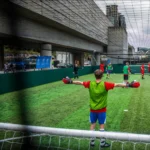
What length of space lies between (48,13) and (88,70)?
61.8ft

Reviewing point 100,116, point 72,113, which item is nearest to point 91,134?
point 100,116

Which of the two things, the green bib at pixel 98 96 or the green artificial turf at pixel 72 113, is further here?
the green artificial turf at pixel 72 113

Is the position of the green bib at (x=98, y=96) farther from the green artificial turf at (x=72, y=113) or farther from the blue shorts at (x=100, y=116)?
the green artificial turf at (x=72, y=113)

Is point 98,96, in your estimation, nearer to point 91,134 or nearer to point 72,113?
point 91,134

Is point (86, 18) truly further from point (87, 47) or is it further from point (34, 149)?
point (34, 149)

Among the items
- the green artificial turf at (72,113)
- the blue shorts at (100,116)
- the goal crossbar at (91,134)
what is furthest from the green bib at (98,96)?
the green artificial turf at (72,113)

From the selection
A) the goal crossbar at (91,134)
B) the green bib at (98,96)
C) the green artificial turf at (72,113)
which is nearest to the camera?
the goal crossbar at (91,134)

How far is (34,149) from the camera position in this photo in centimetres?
625

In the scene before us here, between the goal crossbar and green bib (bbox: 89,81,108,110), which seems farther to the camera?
green bib (bbox: 89,81,108,110)

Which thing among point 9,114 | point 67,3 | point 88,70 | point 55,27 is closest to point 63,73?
point 55,27

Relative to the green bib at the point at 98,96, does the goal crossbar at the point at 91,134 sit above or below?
below

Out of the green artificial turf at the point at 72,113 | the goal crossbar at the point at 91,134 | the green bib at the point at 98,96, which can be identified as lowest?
the green artificial turf at the point at 72,113

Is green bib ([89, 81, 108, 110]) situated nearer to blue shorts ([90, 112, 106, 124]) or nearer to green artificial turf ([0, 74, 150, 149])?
blue shorts ([90, 112, 106, 124])

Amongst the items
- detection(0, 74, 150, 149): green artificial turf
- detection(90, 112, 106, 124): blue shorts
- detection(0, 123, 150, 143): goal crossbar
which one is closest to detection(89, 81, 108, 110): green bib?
detection(90, 112, 106, 124): blue shorts
